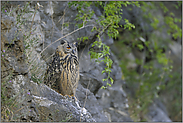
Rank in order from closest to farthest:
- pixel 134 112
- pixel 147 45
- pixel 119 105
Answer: pixel 119 105, pixel 134 112, pixel 147 45

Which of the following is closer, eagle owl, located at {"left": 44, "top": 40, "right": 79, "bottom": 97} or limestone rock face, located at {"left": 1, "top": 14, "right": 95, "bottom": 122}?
limestone rock face, located at {"left": 1, "top": 14, "right": 95, "bottom": 122}

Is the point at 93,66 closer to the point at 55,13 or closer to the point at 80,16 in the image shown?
the point at 80,16

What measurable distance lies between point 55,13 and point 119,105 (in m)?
2.41

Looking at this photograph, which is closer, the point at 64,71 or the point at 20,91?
the point at 20,91

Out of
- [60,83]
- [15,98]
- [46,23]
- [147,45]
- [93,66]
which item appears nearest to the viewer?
[15,98]

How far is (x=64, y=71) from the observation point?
8.55ft

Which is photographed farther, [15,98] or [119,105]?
[119,105]

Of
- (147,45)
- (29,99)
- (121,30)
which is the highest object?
(121,30)

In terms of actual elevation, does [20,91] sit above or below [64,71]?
below

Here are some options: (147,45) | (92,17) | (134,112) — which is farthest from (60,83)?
(147,45)

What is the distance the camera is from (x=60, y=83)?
260cm

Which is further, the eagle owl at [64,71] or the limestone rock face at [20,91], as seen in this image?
the eagle owl at [64,71]

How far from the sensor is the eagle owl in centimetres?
259

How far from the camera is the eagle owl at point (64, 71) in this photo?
8.49 feet
